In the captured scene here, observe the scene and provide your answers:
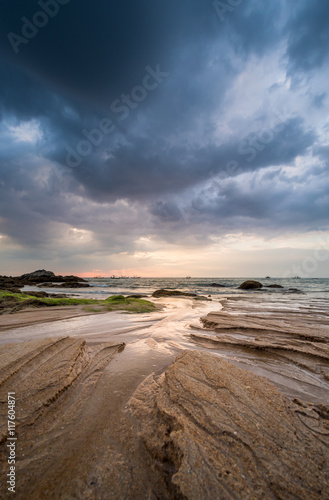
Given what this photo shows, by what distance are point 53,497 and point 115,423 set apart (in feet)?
2.77

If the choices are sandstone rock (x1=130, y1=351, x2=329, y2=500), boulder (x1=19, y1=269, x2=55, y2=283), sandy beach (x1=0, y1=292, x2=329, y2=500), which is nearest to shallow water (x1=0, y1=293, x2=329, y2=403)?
sandy beach (x1=0, y1=292, x2=329, y2=500)

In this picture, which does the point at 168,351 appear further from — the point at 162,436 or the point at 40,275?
the point at 40,275

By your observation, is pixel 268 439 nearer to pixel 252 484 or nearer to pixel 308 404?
pixel 252 484

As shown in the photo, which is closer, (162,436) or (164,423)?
(162,436)

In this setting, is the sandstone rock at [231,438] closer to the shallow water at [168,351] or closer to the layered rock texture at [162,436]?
Result: the layered rock texture at [162,436]

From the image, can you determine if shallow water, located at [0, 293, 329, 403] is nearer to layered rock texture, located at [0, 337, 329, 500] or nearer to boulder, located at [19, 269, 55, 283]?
layered rock texture, located at [0, 337, 329, 500]

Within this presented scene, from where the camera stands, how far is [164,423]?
2.11 meters

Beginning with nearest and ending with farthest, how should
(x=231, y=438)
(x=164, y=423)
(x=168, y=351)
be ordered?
(x=231, y=438)
(x=164, y=423)
(x=168, y=351)

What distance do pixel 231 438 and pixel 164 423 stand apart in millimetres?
662

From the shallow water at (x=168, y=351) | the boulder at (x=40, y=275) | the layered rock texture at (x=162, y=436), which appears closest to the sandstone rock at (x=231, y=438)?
the layered rock texture at (x=162, y=436)

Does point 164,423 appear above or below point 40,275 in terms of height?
below

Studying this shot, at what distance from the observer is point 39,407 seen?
7.89ft

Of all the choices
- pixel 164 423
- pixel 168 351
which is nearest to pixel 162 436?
pixel 164 423

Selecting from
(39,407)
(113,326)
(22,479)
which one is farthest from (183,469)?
(113,326)
